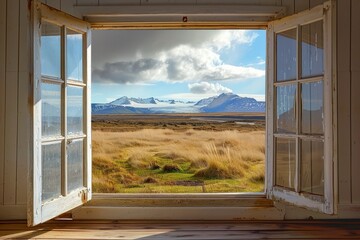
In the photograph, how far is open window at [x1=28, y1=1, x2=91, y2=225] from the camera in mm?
2684

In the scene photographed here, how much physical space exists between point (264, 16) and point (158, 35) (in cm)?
1016

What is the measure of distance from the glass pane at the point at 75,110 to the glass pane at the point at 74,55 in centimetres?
12

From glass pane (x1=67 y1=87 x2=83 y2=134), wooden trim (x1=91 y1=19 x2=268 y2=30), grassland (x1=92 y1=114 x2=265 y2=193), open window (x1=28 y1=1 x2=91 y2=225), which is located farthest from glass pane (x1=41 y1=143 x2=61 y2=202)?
grassland (x1=92 y1=114 x2=265 y2=193)

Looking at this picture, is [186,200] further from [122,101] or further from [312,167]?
Answer: [122,101]

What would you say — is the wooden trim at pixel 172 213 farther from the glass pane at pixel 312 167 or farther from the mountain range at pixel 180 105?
the mountain range at pixel 180 105

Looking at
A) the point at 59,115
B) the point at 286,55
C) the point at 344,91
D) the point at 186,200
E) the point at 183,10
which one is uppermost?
the point at 183,10

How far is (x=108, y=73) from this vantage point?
40.6 ft

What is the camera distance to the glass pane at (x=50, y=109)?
283 cm

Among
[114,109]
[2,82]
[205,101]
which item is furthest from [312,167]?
[205,101]

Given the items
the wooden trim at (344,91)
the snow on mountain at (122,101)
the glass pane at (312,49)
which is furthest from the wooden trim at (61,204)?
the snow on mountain at (122,101)

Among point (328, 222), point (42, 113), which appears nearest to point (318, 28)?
point (328, 222)

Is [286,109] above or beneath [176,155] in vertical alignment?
above

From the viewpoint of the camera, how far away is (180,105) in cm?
1288

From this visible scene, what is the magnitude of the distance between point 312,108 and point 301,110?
0.28 ft
